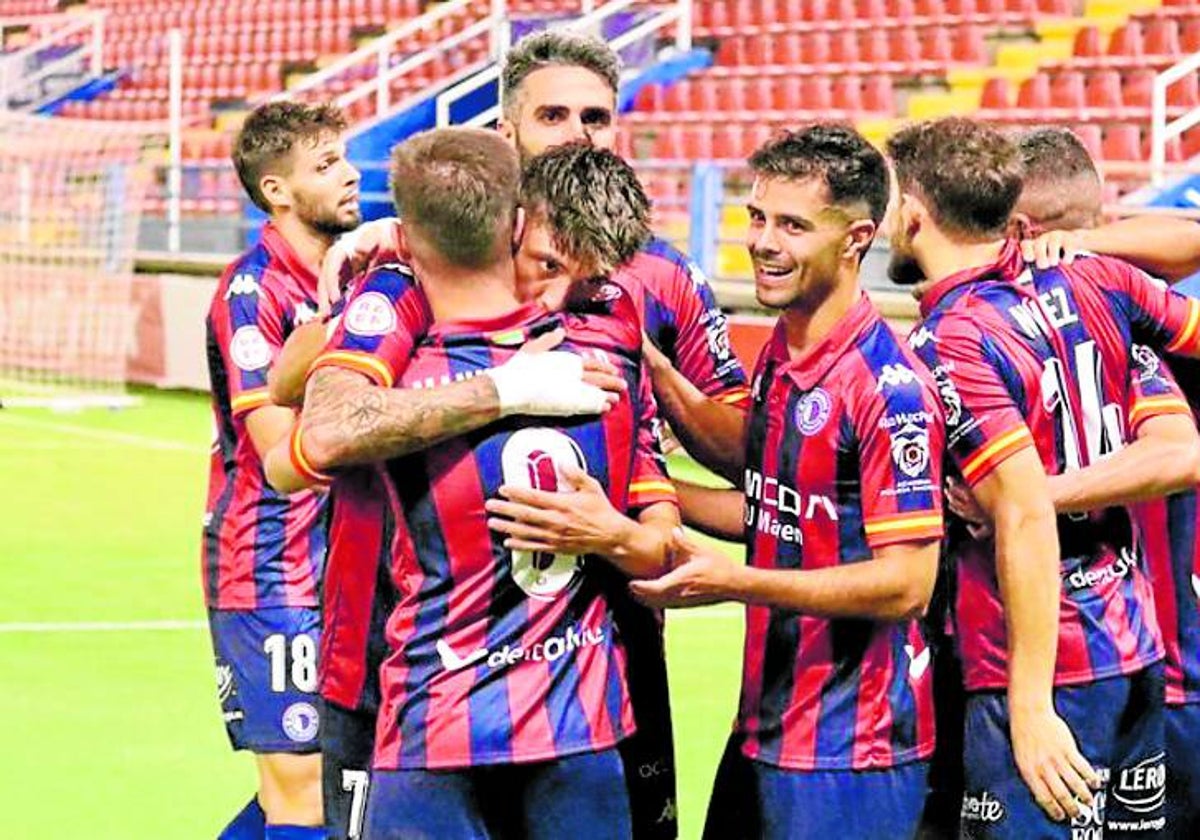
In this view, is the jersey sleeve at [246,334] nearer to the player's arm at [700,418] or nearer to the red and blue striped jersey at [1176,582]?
the player's arm at [700,418]

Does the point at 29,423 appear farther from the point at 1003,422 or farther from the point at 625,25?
the point at 1003,422

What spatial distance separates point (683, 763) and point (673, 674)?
1391 mm

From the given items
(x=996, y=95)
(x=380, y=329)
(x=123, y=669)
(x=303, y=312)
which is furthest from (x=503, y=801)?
(x=996, y=95)

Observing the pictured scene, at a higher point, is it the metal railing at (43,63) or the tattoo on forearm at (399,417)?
the metal railing at (43,63)

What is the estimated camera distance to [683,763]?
316 inches

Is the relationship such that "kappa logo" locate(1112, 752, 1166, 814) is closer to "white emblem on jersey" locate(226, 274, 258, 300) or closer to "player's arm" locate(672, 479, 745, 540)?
"player's arm" locate(672, 479, 745, 540)

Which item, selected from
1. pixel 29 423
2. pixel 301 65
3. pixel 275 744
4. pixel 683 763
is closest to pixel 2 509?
pixel 29 423

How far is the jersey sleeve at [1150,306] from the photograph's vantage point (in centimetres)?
483

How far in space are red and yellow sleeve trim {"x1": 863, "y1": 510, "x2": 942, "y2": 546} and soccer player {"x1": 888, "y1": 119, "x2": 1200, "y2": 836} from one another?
17cm

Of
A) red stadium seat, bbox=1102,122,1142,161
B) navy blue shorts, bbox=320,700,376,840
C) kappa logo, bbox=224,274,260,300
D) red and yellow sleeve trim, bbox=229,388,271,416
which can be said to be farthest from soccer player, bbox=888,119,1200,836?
red stadium seat, bbox=1102,122,1142,161

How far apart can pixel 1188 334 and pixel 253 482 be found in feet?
7.48

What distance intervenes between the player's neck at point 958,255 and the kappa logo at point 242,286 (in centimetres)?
180

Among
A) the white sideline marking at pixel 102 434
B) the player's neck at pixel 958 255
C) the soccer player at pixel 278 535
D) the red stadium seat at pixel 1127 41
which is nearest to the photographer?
the player's neck at pixel 958 255

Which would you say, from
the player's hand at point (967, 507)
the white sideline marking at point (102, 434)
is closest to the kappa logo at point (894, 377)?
the player's hand at point (967, 507)
